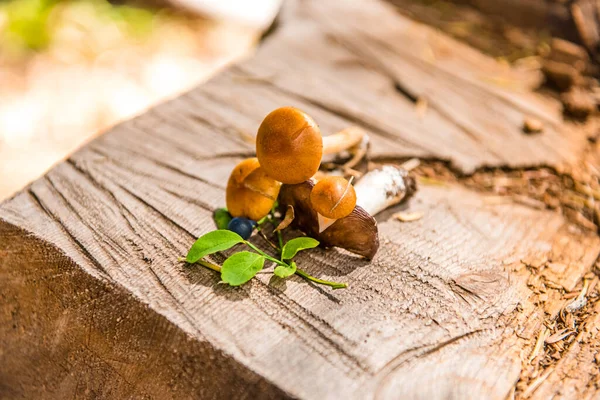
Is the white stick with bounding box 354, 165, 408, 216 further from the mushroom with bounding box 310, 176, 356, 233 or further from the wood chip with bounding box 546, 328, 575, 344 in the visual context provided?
the wood chip with bounding box 546, 328, 575, 344

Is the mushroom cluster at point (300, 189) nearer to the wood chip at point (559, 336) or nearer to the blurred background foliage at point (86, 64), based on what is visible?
the wood chip at point (559, 336)

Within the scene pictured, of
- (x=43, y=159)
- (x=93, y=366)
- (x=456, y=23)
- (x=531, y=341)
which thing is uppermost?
(x=456, y=23)

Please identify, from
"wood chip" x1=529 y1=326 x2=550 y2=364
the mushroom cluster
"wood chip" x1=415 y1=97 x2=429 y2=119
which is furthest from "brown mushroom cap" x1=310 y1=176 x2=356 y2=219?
"wood chip" x1=415 y1=97 x2=429 y2=119

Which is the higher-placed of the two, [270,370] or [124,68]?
[270,370]

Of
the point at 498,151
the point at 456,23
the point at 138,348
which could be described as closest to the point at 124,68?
the point at 456,23

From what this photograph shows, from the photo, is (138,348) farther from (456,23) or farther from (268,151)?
(456,23)

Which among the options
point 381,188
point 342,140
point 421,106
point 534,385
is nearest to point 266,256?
point 381,188

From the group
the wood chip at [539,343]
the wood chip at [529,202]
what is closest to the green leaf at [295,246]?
the wood chip at [539,343]
